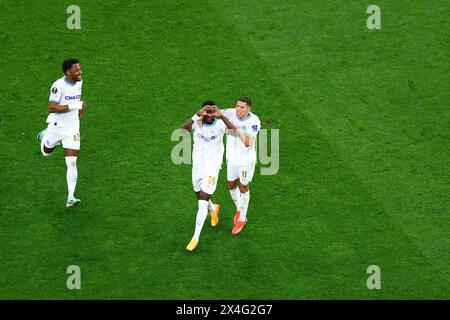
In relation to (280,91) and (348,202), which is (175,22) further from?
→ (348,202)

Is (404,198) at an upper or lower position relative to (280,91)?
lower

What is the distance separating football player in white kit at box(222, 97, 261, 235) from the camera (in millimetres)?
13336

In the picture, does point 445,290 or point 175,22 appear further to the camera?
point 175,22

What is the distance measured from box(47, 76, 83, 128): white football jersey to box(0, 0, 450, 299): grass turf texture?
1.21 metres

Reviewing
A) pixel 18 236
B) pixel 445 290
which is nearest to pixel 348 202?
pixel 445 290

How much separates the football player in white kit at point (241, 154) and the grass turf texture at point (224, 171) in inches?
16.1

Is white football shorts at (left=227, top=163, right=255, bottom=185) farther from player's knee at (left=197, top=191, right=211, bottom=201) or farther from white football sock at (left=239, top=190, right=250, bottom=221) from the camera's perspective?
player's knee at (left=197, top=191, right=211, bottom=201)

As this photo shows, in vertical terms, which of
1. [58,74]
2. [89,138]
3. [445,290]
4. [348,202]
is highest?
[58,74]

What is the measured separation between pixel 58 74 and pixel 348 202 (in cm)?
590

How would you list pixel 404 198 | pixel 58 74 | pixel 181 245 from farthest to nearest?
pixel 58 74 → pixel 404 198 → pixel 181 245

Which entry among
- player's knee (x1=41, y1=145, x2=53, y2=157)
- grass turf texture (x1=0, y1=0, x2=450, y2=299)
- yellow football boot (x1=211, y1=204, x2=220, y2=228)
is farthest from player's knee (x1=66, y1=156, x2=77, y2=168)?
yellow football boot (x1=211, y1=204, x2=220, y2=228)

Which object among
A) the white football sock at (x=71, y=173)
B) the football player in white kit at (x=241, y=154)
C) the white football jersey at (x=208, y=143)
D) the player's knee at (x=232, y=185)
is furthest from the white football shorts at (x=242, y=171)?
the white football sock at (x=71, y=173)

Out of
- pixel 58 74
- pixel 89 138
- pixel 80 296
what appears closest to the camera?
pixel 80 296

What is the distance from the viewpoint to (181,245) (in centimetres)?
1362
